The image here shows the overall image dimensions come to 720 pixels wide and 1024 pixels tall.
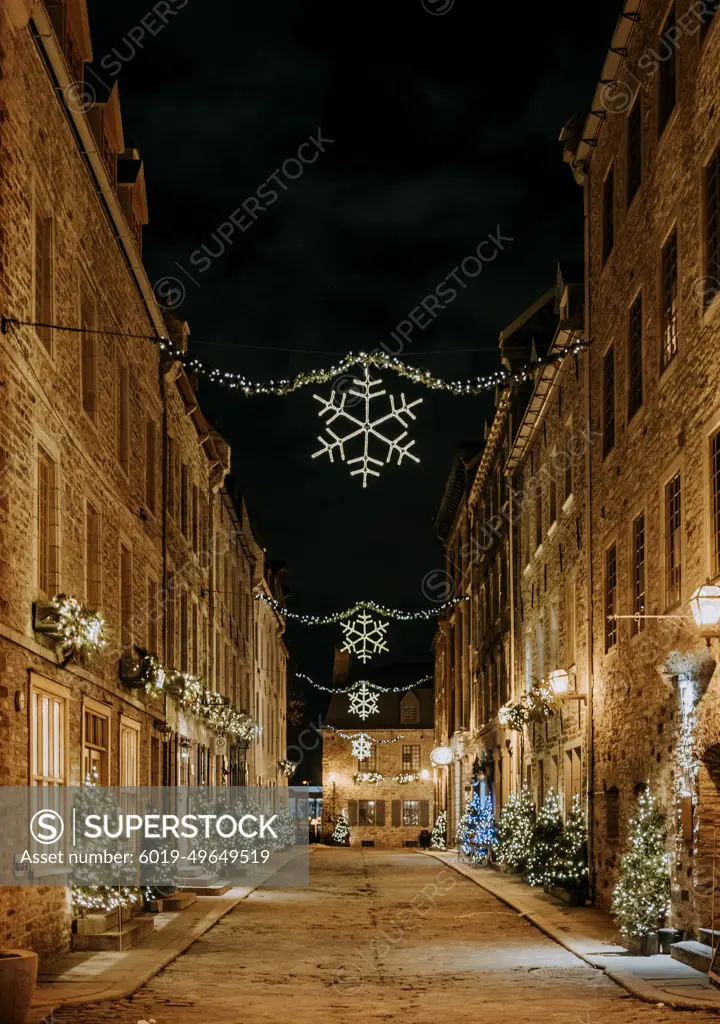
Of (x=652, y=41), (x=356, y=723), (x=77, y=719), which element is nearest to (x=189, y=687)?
(x=77, y=719)

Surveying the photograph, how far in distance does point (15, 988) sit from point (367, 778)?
5866 centimetres

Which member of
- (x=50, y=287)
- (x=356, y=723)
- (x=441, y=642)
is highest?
(x=50, y=287)

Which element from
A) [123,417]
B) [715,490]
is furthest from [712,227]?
[123,417]

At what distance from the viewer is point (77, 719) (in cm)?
1612

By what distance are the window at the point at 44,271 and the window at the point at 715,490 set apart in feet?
24.0

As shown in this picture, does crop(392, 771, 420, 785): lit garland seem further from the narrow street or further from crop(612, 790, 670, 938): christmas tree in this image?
crop(612, 790, 670, 938): christmas tree

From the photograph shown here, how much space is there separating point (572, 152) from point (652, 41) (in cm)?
490

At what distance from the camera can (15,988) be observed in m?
9.98

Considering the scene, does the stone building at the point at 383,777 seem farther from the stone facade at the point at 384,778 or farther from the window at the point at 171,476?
the window at the point at 171,476

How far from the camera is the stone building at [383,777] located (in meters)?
66.9

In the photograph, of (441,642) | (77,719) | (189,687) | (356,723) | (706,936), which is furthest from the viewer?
(356,723)

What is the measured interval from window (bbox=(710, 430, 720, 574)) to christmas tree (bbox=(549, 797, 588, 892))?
28.8 ft

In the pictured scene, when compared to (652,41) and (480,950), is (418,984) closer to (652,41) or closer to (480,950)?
(480,950)

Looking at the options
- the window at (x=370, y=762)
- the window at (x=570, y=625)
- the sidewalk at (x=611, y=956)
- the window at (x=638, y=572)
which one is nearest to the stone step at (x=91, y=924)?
the sidewalk at (x=611, y=956)
